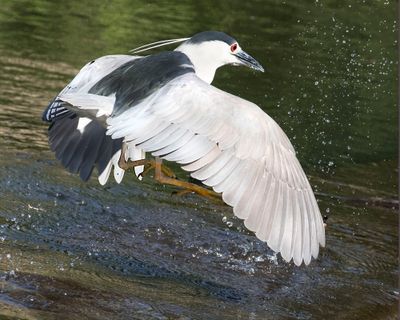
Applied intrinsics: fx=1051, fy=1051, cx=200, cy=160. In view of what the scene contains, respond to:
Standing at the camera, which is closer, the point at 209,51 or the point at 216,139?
the point at 216,139

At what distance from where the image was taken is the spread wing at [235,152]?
481 cm

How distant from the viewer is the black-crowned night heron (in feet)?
15.8

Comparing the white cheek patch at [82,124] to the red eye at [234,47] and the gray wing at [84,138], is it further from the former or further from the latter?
the red eye at [234,47]

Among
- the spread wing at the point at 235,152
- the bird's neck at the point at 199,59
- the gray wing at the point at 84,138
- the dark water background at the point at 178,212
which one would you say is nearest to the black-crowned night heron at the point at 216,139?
the spread wing at the point at 235,152

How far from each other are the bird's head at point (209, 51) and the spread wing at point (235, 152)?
81 cm

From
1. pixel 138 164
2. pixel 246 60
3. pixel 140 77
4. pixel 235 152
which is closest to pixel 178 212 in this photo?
pixel 138 164

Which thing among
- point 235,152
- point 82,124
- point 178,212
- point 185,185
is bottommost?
point 178,212

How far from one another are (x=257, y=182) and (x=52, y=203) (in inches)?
77.0

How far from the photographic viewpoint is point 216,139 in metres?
4.98

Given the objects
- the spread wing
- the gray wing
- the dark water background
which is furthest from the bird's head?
the dark water background

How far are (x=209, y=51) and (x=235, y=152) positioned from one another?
1241 millimetres

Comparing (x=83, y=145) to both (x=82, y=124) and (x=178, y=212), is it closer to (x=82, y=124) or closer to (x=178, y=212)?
(x=82, y=124)

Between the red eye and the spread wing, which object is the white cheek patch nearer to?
the spread wing

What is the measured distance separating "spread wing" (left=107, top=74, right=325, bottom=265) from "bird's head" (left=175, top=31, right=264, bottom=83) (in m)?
0.81
